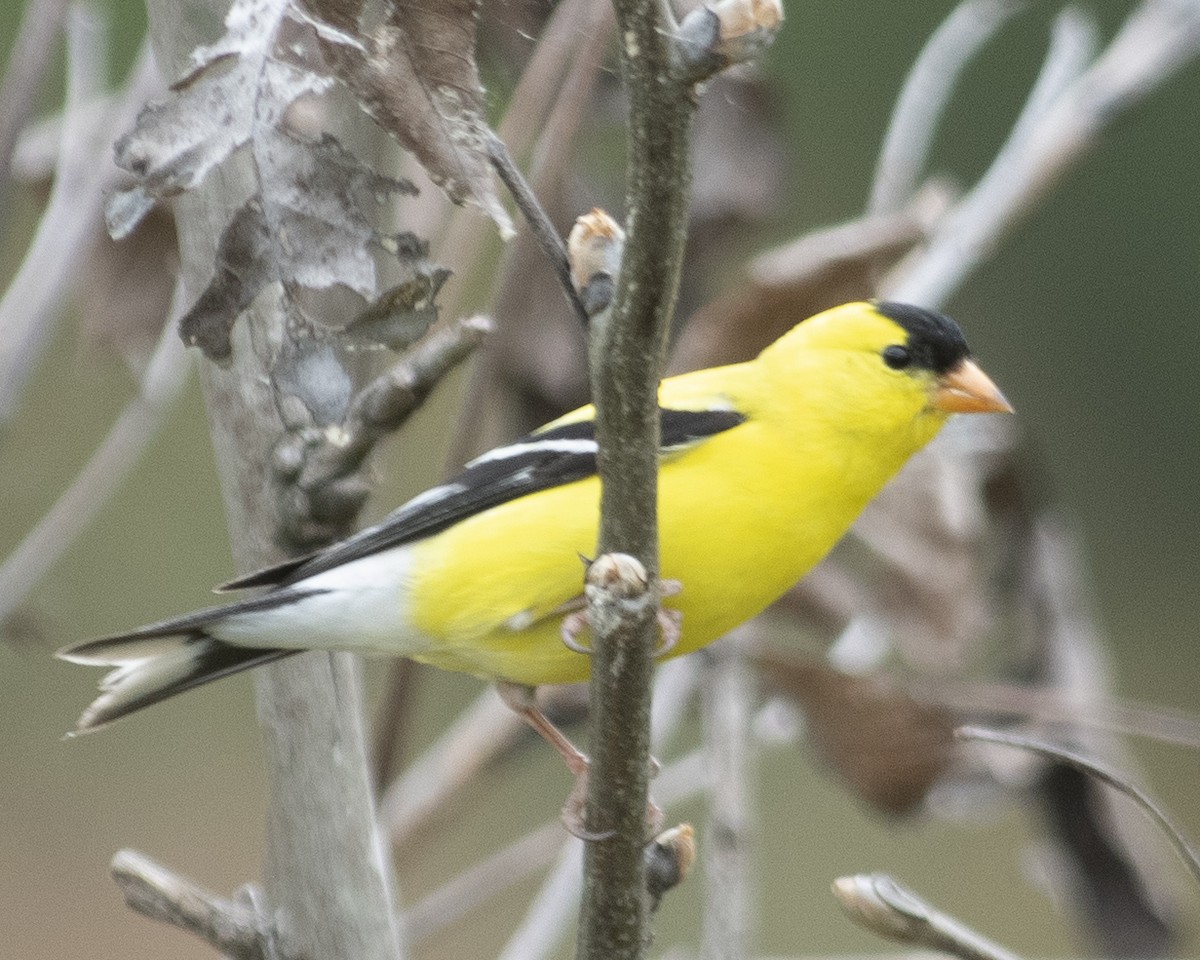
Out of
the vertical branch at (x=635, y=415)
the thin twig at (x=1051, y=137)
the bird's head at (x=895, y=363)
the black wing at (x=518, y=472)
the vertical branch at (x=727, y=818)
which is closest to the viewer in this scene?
the vertical branch at (x=635, y=415)

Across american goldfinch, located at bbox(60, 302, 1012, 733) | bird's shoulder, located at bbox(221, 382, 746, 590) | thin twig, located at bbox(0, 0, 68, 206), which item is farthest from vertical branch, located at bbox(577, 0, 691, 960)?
thin twig, located at bbox(0, 0, 68, 206)

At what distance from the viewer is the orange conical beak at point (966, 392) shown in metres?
2.31

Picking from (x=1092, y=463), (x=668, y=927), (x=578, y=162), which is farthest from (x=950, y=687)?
(x=1092, y=463)

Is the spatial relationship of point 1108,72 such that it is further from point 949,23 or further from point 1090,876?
point 1090,876

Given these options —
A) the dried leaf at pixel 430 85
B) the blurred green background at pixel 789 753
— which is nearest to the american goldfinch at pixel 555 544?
the dried leaf at pixel 430 85

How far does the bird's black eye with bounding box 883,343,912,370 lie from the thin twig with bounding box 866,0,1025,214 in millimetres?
465

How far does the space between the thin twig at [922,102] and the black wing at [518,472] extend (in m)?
0.77

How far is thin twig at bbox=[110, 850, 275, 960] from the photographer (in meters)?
1.51

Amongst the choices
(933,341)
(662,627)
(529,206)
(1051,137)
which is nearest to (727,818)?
(662,627)

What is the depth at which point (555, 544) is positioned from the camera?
2041mm

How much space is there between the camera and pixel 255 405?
1534 millimetres

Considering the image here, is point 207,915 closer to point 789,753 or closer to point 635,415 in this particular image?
point 635,415

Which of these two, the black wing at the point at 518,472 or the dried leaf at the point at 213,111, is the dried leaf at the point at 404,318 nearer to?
the dried leaf at the point at 213,111

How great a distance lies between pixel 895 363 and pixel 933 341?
0.20 ft
